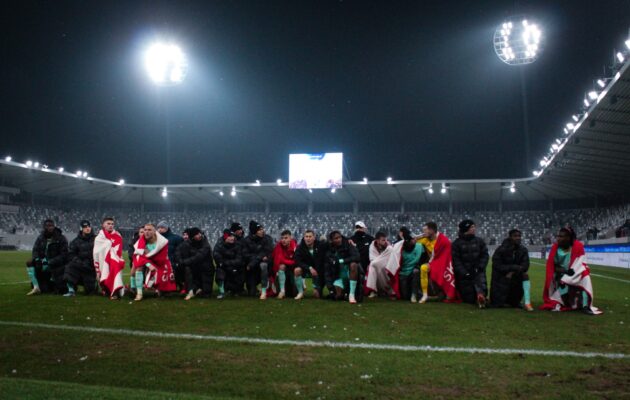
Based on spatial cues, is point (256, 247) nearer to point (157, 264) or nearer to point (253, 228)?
point (253, 228)

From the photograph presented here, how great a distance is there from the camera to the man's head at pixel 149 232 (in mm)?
9759

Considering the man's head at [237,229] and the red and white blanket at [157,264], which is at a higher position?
the man's head at [237,229]

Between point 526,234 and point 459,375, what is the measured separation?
1860 inches

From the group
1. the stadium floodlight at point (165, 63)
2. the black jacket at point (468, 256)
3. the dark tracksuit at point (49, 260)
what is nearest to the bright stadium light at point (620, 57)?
the black jacket at point (468, 256)

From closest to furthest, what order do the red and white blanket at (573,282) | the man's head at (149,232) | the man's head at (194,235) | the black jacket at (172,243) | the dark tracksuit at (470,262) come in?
1. the red and white blanket at (573,282)
2. the dark tracksuit at (470,262)
3. the man's head at (149,232)
4. the man's head at (194,235)
5. the black jacket at (172,243)

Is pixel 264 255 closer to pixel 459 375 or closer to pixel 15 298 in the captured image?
pixel 15 298

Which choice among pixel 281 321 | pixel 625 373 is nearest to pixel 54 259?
pixel 281 321

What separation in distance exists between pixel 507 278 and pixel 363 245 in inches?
125

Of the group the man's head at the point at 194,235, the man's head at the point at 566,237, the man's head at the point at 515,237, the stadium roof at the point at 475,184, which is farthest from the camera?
the stadium roof at the point at 475,184

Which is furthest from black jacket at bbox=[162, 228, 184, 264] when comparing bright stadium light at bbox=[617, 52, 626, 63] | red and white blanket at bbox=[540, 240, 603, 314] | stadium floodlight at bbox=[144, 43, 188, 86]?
stadium floodlight at bbox=[144, 43, 188, 86]

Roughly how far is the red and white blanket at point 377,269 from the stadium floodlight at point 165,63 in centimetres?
2915

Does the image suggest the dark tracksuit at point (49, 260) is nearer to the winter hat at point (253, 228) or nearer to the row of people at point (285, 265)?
the row of people at point (285, 265)

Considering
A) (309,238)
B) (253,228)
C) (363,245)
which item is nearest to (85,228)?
(253,228)

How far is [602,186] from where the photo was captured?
39906 mm
